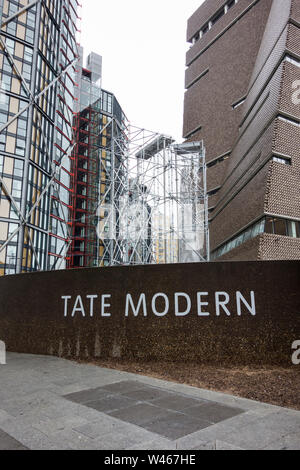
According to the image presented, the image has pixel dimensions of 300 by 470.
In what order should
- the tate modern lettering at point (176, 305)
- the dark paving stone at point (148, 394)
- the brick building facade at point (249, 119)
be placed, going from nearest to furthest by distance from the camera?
the dark paving stone at point (148, 394)
the tate modern lettering at point (176, 305)
the brick building facade at point (249, 119)

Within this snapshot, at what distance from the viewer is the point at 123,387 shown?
5.18m

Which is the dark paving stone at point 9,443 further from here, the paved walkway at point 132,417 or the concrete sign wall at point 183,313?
the concrete sign wall at point 183,313

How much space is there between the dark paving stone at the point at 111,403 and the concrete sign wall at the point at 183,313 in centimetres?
219

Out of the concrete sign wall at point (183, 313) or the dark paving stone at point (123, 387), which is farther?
the concrete sign wall at point (183, 313)

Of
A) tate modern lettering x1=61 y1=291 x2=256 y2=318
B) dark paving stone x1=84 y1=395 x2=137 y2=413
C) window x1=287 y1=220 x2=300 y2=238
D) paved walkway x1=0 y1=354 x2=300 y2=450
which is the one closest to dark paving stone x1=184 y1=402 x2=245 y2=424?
paved walkway x1=0 y1=354 x2=300 y2=450

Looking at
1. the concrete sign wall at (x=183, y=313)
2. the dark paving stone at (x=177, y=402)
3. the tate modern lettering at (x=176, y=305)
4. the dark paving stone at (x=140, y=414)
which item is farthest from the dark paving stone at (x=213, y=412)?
the tate modern lettering at (x=176, y=305)

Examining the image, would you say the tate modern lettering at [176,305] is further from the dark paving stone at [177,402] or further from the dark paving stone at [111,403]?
the dark paving stone at [111,403]

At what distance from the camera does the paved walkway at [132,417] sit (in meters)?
3.10

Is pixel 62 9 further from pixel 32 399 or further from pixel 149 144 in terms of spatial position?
pixel 32 399

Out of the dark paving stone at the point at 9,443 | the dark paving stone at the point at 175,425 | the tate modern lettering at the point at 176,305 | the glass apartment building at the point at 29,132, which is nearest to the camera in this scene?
the dark paving stone at the point at 9,443

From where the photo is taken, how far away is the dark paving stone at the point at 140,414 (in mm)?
3688

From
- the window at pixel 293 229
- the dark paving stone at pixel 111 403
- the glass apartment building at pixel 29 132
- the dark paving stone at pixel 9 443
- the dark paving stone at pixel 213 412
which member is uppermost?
the glass apartment building at pixel 29 132

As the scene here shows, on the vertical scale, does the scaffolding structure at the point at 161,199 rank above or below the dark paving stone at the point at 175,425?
above
